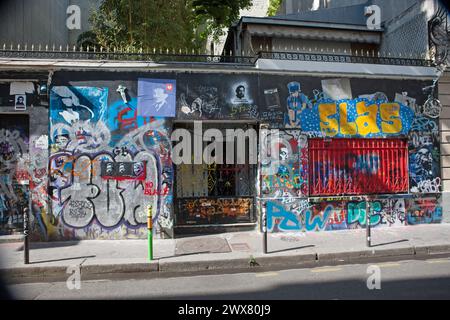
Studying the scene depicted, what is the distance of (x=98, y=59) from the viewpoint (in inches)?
345

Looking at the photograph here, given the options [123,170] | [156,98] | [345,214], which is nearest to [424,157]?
[345,214]

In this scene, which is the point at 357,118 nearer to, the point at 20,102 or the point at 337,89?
the point at 337,89

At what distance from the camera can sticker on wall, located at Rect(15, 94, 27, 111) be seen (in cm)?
823

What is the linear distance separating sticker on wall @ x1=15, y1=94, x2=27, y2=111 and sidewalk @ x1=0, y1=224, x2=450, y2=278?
3321 millimetres

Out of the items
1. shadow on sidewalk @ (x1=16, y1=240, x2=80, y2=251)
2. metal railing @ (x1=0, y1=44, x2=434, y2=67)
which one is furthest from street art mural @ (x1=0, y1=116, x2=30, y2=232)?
metal railing @ (x1=0, y1=44, x2=434, y2=67)

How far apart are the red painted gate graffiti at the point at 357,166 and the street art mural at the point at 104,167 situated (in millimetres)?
4157

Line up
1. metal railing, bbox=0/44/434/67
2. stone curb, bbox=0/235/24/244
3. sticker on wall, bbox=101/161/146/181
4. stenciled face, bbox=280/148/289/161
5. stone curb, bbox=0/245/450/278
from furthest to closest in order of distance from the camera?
stenciled face, bbox=280/148/289/161 → metal railing, bbox=0/44/434/67 → sticker on wall, bbox=101/161/146/181 → stone curb, bbox=0/235/24/244 → stone curb, bbox=0/245/450/278

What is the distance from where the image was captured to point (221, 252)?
723 centimetres

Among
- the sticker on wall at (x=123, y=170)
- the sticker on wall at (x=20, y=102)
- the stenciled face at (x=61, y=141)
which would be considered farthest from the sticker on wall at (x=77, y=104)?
the sticker on wall at (x=123, y=170)

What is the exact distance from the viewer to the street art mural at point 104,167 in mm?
8344

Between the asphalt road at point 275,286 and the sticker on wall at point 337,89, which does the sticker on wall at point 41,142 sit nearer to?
the asphalt road at point 275,286

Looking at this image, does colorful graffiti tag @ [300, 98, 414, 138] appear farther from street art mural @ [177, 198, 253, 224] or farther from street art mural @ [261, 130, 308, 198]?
street art mural @ [177, 198, 253, 224]
